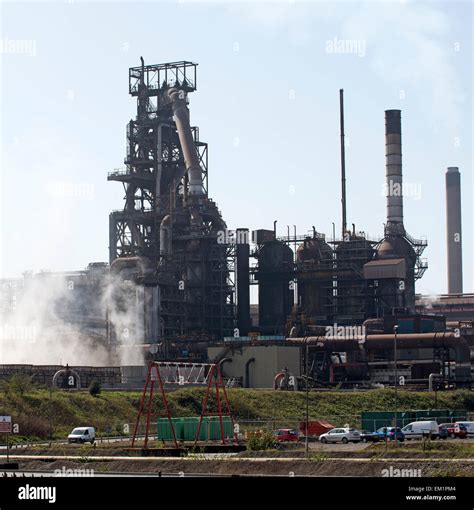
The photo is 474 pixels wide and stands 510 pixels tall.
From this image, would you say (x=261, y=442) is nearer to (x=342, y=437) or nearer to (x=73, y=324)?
(x=342, y=437)

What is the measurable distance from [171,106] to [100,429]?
223 feet

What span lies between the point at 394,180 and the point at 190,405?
5267 cm

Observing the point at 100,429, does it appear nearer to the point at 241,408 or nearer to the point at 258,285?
the point at 241,408

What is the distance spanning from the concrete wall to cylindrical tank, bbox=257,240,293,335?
22.8 metres

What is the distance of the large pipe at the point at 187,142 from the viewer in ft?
448

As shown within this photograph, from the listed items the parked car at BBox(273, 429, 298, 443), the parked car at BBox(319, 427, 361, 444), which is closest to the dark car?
the parked car at BBox(319, 427, 361, 444)

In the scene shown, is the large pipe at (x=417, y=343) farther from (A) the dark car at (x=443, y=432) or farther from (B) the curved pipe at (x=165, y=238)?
(A) the dark car at (x=443, y=432)

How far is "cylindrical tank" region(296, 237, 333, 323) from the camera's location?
135m

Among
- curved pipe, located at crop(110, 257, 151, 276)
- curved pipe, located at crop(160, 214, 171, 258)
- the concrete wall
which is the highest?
curved pipe, located at crop(160, 214, 171, 258)

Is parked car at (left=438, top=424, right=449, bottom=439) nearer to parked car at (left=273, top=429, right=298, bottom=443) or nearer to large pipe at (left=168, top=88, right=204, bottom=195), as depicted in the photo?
parked car at (left=273, top=429, right=298, bottom=443)

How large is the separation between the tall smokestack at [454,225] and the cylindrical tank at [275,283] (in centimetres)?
4114

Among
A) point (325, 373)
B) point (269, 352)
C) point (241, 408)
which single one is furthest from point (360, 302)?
point (241, 408)
